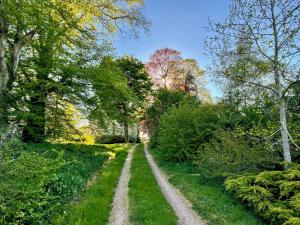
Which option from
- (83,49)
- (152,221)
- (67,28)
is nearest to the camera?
(152,221)

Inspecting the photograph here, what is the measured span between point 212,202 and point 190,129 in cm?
988

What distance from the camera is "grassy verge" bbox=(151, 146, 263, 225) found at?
8.83 metres

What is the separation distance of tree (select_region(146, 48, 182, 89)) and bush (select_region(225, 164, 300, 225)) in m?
39.2

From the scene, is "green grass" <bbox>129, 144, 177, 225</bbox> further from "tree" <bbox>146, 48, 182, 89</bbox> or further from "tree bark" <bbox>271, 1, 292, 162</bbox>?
"tree" <bbox>146, 48, 182, 89</bbox>

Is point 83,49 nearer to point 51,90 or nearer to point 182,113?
point 51,90


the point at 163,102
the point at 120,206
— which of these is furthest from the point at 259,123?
the point at 163,102

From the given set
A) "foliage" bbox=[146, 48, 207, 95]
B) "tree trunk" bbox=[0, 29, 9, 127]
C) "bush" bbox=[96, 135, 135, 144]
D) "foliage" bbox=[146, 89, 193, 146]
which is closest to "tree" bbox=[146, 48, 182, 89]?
"foliage" bbox=[146, 48, 207, 95]

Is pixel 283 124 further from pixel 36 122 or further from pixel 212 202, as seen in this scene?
pixel 36 122

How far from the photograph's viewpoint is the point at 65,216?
896 cm

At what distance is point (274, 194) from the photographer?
31.2 feet

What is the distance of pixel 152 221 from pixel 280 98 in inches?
241

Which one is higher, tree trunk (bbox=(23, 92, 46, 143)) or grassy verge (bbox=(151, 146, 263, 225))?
tree trunk (bbox=(23, 92, 46, 143))

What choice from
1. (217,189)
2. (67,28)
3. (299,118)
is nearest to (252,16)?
(299,118)

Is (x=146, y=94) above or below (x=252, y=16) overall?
above
